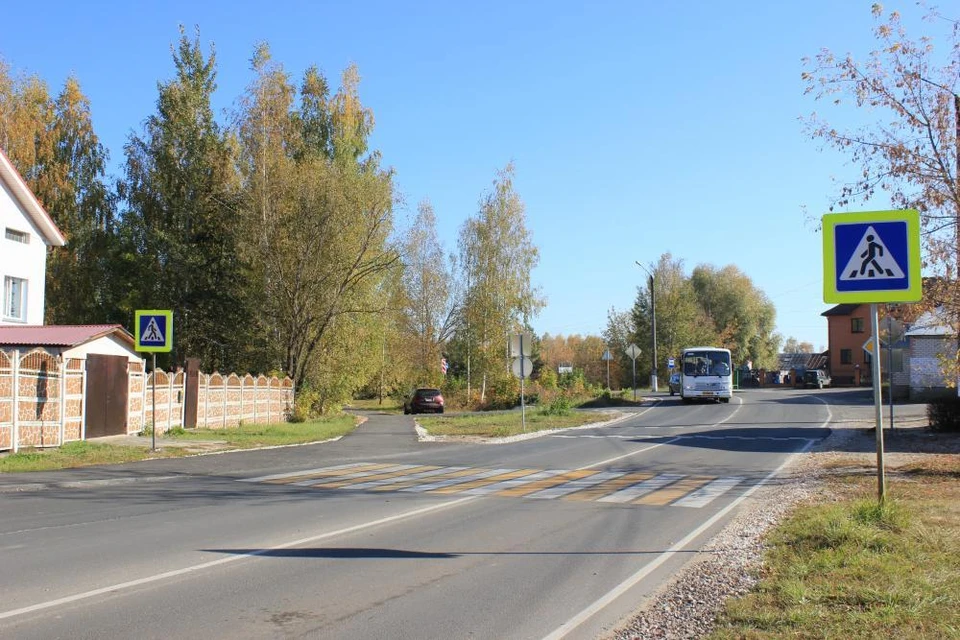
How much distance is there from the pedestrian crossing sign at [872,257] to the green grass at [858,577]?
236 cm

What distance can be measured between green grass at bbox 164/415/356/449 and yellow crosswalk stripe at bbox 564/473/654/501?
447 inches

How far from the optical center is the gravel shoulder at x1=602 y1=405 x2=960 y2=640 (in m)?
5.82

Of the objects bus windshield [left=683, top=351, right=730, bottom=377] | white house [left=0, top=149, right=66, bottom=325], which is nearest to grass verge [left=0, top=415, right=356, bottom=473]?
white house [left=0, top=149, right=66, bottom=325]

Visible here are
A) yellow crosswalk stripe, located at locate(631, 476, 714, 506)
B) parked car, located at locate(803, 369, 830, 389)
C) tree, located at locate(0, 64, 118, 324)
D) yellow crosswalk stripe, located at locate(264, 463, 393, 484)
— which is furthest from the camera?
parked car, located at locate(803, 369, 830, 389)

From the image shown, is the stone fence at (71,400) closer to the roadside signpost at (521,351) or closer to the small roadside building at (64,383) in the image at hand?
the small roadside building at (64,383)

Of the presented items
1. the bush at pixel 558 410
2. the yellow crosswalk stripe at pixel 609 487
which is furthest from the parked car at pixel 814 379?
the yellow crosswalk stripe at pixel 609 487

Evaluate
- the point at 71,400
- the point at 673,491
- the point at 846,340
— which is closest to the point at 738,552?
the point at 673,491

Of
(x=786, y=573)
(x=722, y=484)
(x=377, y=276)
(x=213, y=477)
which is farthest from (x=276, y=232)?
(x=786, y=573)

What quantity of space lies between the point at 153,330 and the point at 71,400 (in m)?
3.35

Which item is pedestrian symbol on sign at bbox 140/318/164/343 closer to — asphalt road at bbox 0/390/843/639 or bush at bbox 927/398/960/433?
asphalt road at bbox 0/390/843/639

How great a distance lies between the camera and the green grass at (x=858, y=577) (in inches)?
210

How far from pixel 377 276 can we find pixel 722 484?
25.5 m

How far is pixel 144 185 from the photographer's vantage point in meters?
40.7

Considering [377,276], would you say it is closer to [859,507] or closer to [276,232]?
[276,232]
